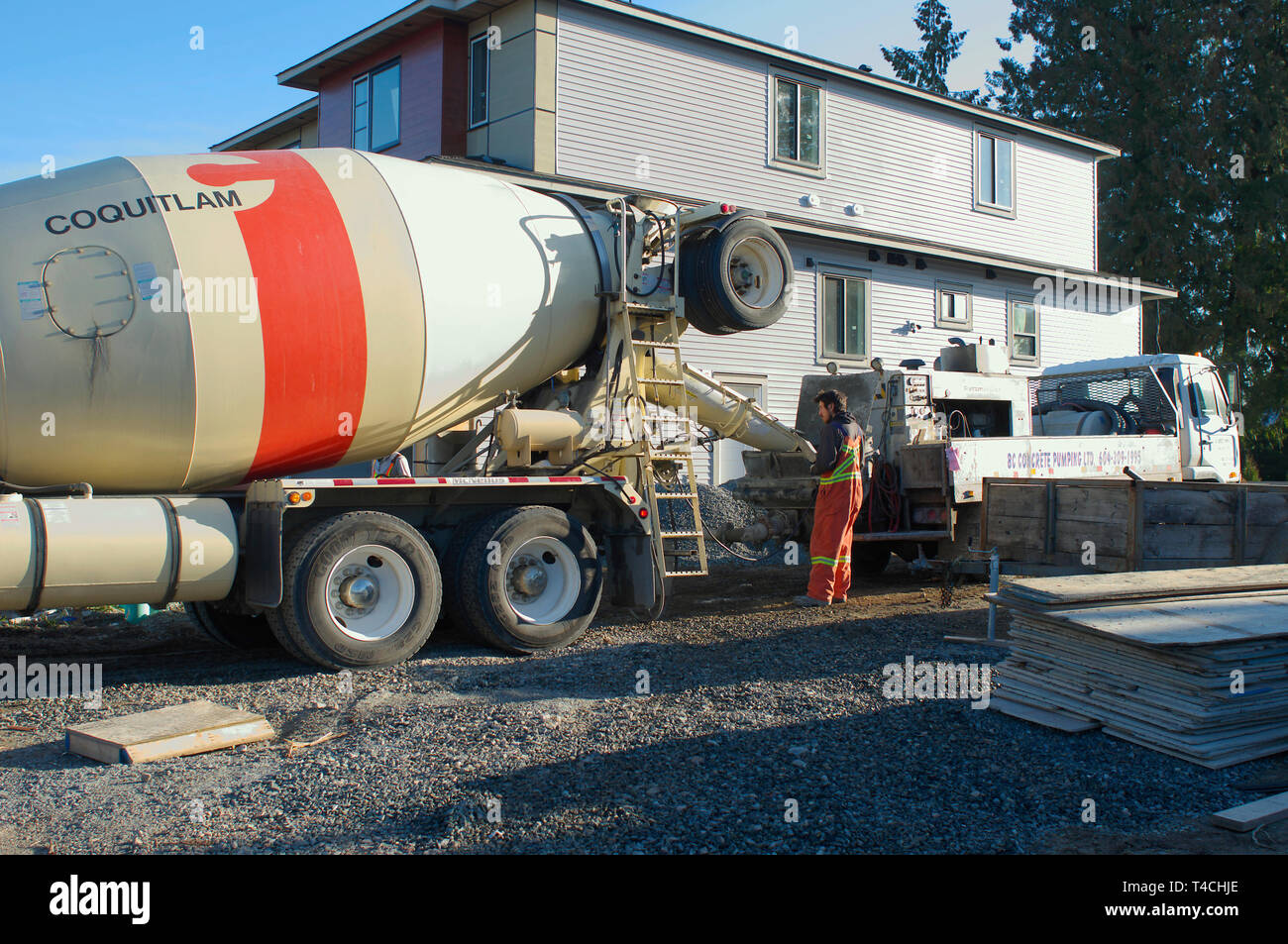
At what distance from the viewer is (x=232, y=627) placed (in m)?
8.34

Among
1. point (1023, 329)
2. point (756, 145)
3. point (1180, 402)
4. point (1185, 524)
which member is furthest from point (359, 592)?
point (1023, 329)

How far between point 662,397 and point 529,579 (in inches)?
83.7

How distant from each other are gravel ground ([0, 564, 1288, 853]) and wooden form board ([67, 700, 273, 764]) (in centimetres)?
10

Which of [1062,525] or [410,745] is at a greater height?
[1062,525]

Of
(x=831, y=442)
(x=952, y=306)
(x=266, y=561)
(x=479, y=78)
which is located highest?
(x=479, y=78)

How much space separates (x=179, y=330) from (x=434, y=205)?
2.13 metres

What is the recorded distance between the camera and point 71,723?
632cm

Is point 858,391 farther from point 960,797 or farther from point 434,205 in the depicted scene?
point 960,797

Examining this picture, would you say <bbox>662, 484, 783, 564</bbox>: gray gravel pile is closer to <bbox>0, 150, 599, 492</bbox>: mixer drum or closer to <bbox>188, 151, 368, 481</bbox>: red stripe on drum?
<bbox>0, 150, 599, 492</bbox>: mixer drum

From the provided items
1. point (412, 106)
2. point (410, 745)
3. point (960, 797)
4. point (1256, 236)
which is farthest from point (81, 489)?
point (1256, 236)

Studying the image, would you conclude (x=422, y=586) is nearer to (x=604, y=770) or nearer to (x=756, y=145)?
(x=604, y=770)

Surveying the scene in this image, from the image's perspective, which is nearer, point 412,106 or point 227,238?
point 227,238

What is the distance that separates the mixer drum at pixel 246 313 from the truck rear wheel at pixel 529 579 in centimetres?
109
